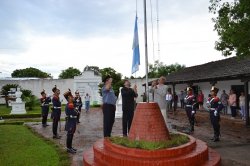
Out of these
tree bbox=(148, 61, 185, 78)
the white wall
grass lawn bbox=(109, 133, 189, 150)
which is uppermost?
tree bbox=(148, 61, 185, 78)

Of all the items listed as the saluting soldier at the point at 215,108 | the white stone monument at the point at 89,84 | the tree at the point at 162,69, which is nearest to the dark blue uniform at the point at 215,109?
the saluting soldier at the point at 215,108

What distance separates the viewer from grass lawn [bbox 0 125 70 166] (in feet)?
25.8

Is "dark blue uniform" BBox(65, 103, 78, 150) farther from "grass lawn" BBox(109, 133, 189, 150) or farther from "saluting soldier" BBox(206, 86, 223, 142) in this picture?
"saluting soldier" BBox(206, 86, 223, 142)

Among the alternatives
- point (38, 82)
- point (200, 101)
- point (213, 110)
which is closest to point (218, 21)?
point (213, 110)

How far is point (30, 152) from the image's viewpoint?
902cm

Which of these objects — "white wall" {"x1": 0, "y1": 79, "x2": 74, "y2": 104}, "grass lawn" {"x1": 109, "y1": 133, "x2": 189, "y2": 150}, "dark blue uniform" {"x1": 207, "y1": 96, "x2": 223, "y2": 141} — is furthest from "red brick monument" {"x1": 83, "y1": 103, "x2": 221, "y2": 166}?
"white wall" {"x1": 0, "y1": 79, "x2": 74, "y2": 104}

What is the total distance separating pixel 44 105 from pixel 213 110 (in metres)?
7.92

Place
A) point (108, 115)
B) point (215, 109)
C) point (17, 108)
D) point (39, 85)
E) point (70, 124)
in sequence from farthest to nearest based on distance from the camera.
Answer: point (39, 85) < point (17, 108) < point (215, 109) < point (70, 124) < point (108, 115)

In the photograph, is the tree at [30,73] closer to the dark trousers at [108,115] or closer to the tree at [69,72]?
the tree at [69,72]

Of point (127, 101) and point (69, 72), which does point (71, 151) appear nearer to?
point (127, 101)

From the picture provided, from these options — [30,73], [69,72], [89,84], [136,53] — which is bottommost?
[136,53]

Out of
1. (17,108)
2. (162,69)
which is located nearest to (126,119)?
(17,108)

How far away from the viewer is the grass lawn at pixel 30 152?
785 centimetres

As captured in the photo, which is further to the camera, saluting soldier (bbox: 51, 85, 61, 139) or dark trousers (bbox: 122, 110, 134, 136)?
saluting soldier (bbox: 51, 85, 61, 139)
